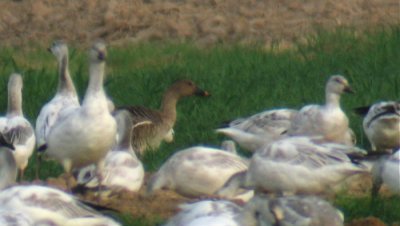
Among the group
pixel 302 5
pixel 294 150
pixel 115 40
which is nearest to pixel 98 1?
pixel 115 40

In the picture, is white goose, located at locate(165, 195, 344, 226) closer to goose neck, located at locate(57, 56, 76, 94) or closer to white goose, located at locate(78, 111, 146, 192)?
white goose, located at locate(78, 111, 146, 192)

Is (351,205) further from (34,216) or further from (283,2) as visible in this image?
(283,2)

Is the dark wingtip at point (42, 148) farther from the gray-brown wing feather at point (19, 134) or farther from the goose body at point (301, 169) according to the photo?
the goose body at point (301, 169)

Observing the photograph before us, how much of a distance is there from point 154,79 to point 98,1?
17.7ft

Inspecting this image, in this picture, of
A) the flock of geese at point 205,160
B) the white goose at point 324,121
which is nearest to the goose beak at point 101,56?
the flock of geese at point 205,160

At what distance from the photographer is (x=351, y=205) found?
12312 millimetres

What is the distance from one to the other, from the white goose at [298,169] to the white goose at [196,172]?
0.54 meters

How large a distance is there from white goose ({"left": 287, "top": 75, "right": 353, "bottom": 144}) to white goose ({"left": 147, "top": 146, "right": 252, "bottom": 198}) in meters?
1.82

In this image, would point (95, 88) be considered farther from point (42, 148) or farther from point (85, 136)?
point (42, 148)

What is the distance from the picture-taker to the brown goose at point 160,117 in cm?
1677

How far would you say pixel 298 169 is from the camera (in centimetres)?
1244

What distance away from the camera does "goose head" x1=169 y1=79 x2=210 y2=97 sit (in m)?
17.7

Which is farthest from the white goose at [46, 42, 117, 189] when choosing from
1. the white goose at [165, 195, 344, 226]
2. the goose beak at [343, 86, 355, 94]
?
the white goose at [165, 195, 344, 226]

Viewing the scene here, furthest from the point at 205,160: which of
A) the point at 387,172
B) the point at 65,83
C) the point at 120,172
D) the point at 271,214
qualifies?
the point at 65,83
